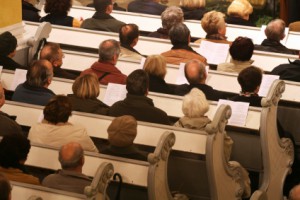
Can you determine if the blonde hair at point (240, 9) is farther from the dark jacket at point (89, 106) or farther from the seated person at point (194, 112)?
the seated person at point (194, 112)

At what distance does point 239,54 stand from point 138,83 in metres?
1.57

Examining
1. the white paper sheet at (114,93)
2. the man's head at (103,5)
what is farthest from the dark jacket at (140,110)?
the man's head at (103,5)

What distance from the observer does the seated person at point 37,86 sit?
8.70 metres

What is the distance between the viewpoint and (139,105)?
8414 millimetres

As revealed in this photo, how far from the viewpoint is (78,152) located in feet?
23.1

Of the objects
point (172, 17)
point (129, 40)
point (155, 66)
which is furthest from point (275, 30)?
point (155, 66)

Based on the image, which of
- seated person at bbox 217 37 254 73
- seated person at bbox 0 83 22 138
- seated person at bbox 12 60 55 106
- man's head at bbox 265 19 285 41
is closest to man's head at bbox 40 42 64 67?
seated person at bbox 12 60 55 106

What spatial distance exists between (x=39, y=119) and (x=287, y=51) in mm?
3584

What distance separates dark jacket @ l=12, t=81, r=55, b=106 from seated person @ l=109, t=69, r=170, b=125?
0.75 metres

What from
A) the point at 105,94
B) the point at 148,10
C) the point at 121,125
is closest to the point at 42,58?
the point at 105,94

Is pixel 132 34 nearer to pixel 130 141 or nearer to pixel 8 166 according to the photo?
pixel 130 141

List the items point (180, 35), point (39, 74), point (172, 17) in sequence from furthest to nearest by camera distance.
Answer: point (172, 17) < point (180, 35) < point (39, 74)

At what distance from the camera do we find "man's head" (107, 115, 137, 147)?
743cm

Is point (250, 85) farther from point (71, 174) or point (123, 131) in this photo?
point (71, 174)
